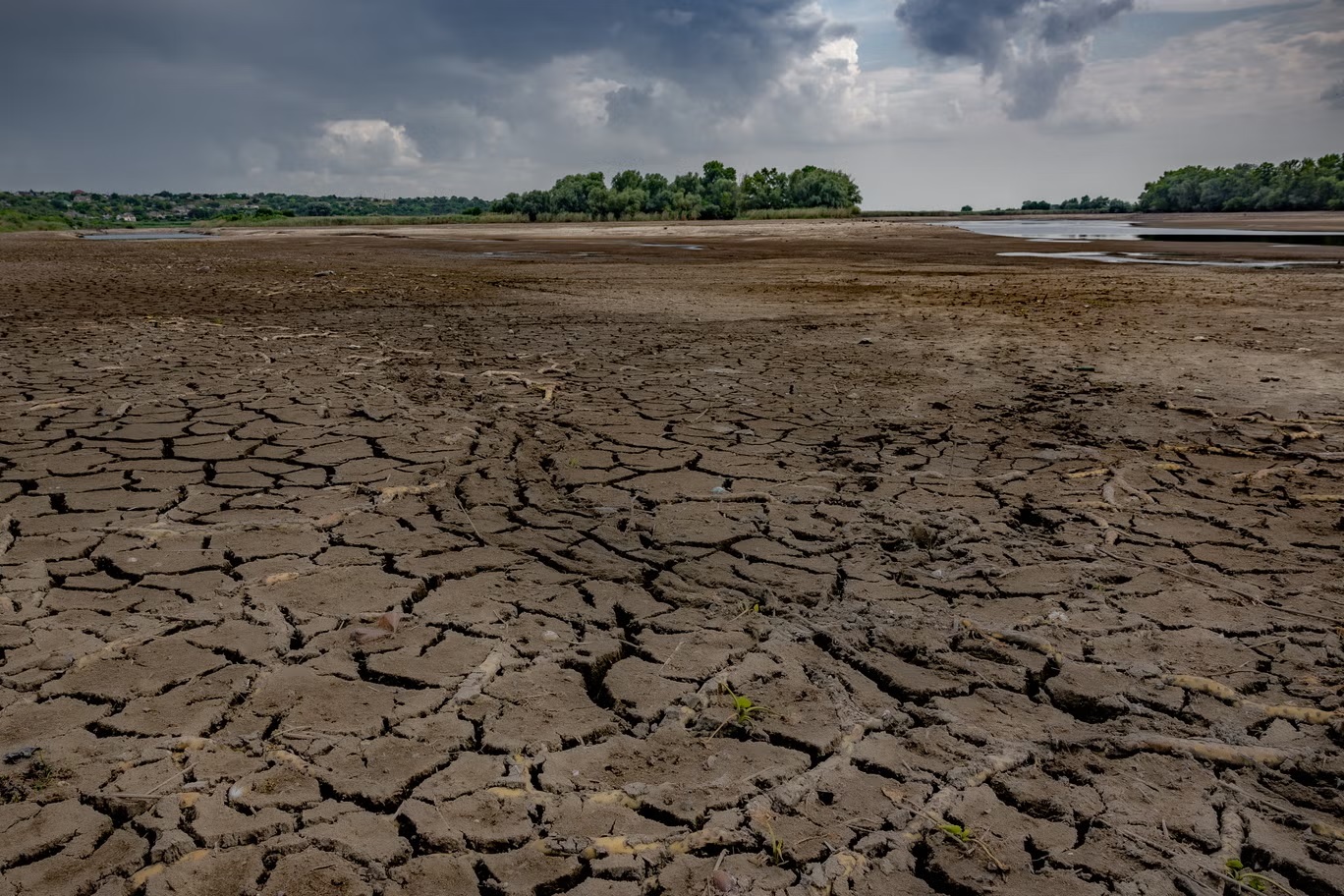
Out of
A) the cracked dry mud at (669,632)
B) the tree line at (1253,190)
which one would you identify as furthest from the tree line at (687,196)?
the cracked dry mud at (669,632)

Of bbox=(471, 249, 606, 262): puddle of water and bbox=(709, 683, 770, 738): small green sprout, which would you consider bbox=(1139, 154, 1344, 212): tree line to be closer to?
bbox=(471, 249, 606, 262): puddle of water

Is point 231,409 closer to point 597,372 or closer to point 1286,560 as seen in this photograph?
point 597,372

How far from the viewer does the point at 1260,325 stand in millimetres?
8922

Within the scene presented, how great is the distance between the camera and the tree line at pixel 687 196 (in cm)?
6025

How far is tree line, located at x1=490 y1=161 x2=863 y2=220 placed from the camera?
60.2m

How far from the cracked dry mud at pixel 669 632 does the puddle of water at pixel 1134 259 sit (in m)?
12.4

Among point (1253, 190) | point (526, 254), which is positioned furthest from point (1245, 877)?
point (1253, 190)

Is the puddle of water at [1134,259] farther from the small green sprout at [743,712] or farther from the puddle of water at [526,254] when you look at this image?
the small green sprout at [743,712]

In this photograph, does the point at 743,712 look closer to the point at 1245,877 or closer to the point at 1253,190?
the point at 1245,877

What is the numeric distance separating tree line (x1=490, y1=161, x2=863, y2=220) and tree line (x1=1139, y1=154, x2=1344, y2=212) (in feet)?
81.5

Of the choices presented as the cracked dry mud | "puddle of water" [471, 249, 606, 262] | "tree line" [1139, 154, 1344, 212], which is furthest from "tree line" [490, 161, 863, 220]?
the cracked dry mud

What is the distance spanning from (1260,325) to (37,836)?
34.5 feet

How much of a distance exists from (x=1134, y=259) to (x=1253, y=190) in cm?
5360

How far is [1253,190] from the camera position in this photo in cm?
6038
